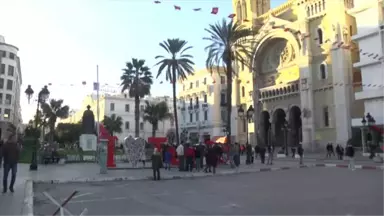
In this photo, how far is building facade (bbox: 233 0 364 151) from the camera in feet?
146

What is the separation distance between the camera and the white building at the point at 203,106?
7012 cm

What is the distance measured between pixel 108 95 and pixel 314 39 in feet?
182

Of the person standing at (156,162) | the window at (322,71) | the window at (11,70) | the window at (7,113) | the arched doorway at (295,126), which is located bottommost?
the person standing at (156,162)

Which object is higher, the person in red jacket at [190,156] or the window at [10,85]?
the window at [10,85]

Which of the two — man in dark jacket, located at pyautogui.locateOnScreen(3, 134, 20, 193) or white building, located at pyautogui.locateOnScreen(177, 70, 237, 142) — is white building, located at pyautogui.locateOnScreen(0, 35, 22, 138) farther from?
man in dark jacket, located at pyautogui.locateOnScreen(3, 134, 20, 193)

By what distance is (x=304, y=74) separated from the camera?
49.0m

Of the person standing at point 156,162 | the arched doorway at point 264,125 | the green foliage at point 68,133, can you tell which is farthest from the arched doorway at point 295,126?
the green foliage at point 68,133

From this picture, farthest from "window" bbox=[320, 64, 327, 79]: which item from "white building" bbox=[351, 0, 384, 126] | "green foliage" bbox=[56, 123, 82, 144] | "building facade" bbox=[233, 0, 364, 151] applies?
"green foliage" bbox=[56, 123, 82, 144]

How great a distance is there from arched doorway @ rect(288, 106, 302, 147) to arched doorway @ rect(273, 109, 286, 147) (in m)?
1.84

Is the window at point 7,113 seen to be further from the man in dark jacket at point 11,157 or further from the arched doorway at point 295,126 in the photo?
the man in dark jacket at point 11,157

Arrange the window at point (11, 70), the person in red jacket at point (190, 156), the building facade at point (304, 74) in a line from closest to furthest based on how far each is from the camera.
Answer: the person in red jacket at point (190, 156) → the building facade at point (304, 74) → the window at point (11, 70)

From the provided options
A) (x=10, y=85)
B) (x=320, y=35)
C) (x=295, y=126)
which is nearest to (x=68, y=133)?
(x=10, y=85)

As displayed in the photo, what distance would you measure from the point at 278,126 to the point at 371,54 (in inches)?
761

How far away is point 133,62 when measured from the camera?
51.7 m
